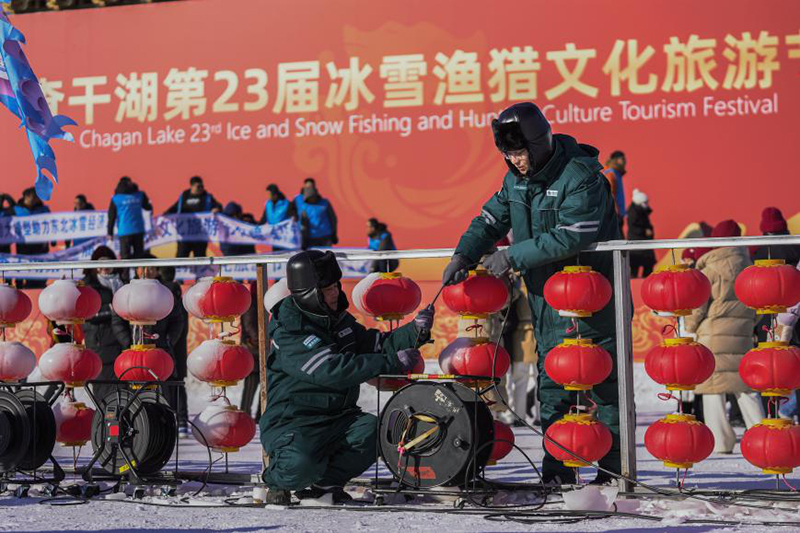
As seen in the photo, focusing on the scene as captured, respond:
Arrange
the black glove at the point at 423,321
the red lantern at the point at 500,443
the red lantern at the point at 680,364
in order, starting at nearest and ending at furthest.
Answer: the black glove at the point at 423,321 < the red lantern at the point at 680,364 < the red lantern at the point at 500,443

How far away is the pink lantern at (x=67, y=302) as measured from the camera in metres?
7.56

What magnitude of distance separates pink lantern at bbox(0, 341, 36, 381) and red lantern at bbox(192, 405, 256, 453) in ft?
4.39

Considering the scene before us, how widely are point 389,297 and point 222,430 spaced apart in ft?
4.22

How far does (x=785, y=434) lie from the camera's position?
5.91m

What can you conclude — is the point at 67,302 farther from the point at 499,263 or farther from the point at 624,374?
the point at 624,374

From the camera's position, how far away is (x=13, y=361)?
756 cm

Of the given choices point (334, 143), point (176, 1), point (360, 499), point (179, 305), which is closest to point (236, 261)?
point (360, 499)

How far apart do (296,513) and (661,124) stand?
11568 millimetres

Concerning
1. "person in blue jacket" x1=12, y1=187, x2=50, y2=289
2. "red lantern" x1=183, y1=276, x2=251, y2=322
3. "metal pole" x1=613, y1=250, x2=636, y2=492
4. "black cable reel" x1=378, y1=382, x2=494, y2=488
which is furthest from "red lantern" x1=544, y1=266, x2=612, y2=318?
"person in blue jacket" x1=12, y1=187, x2=50, y2=289

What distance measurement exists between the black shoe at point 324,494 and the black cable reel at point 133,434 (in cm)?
106

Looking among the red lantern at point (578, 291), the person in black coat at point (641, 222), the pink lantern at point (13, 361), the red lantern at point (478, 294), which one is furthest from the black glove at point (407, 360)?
the person in black coat at point (641, 222)

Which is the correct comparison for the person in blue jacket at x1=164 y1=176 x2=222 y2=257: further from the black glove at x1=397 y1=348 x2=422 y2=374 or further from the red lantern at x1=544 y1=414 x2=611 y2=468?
the red lantern at x1=544 y1=414 x2=611 y2=468

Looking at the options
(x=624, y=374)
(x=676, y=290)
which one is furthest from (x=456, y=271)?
(x=676, y=290)

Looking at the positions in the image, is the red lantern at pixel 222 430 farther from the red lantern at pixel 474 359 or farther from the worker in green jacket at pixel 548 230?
the worker in green jacket at pixel 548 230
